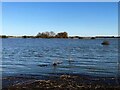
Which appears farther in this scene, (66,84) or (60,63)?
(60,63)

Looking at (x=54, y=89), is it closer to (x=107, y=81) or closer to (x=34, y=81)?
(x=34, y=81)

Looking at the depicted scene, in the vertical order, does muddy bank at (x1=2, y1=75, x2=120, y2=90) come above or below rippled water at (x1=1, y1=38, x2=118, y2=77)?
below

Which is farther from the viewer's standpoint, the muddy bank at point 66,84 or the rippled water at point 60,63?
the rippled water at point 60,63

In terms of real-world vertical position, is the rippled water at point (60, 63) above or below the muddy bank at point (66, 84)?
above

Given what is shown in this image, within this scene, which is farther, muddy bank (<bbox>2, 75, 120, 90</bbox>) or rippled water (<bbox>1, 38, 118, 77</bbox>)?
rippled water (<bbox>1, 38, 118, 77</bbox>)

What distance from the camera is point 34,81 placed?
17.6 m

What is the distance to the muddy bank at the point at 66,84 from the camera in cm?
1562

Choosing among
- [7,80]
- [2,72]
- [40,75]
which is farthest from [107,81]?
[2,72]

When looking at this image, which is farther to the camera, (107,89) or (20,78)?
(20,78)

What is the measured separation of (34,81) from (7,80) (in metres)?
1.88

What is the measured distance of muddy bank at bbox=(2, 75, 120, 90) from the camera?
1562 centimetres

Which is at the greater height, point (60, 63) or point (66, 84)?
point (60, 63)

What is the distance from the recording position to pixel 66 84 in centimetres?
1667

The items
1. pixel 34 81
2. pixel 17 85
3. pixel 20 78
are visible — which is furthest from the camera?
pixel 20 78
